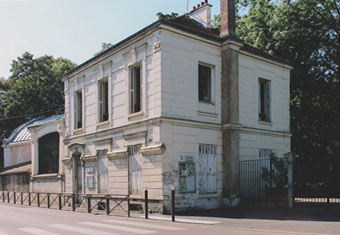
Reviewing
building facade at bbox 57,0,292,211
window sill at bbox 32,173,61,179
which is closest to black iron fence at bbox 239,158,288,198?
building facade at bbox 57,0,292,211

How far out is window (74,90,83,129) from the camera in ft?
74.8

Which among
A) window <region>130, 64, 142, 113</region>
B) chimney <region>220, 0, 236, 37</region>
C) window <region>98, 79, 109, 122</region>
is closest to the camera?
window <region>130, 64, 142, 113</region>

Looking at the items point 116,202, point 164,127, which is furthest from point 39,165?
point 164,127

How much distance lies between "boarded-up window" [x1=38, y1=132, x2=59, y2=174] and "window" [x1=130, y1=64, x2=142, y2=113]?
36.7 ft

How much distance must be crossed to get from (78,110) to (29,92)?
83.5ft

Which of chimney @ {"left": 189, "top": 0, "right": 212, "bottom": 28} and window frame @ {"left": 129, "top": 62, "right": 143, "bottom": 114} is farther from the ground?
chimney @ {"left": 189, "top": 0, "right": 212, "bottom": 28}

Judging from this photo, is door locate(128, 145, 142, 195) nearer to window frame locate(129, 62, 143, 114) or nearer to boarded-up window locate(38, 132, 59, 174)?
window frame locate(129, 62, 143, 114)

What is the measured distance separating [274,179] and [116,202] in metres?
7.02

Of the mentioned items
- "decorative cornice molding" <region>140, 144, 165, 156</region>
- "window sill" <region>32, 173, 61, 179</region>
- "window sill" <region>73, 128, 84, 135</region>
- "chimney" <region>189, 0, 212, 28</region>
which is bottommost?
"window sill" <region>32, 173, 61, 179</region>

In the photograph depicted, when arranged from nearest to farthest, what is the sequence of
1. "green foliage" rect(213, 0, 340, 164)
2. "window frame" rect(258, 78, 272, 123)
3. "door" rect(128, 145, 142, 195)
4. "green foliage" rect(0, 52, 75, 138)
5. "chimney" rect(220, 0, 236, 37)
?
"door" rect(128, 145, 142, 195), "chimney" rect(220, 0, 236, 37), "window frame" rect(258, 78, 272, 123), "green foliage" rect(213, 0, 340, 164), "green foliage" rect(0, 52, 75, 138)

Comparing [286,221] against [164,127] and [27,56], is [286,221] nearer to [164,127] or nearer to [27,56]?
[164,127]

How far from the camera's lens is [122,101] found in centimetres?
1864

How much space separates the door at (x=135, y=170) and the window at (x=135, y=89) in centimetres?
178

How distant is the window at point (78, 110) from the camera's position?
2281 centimetres
